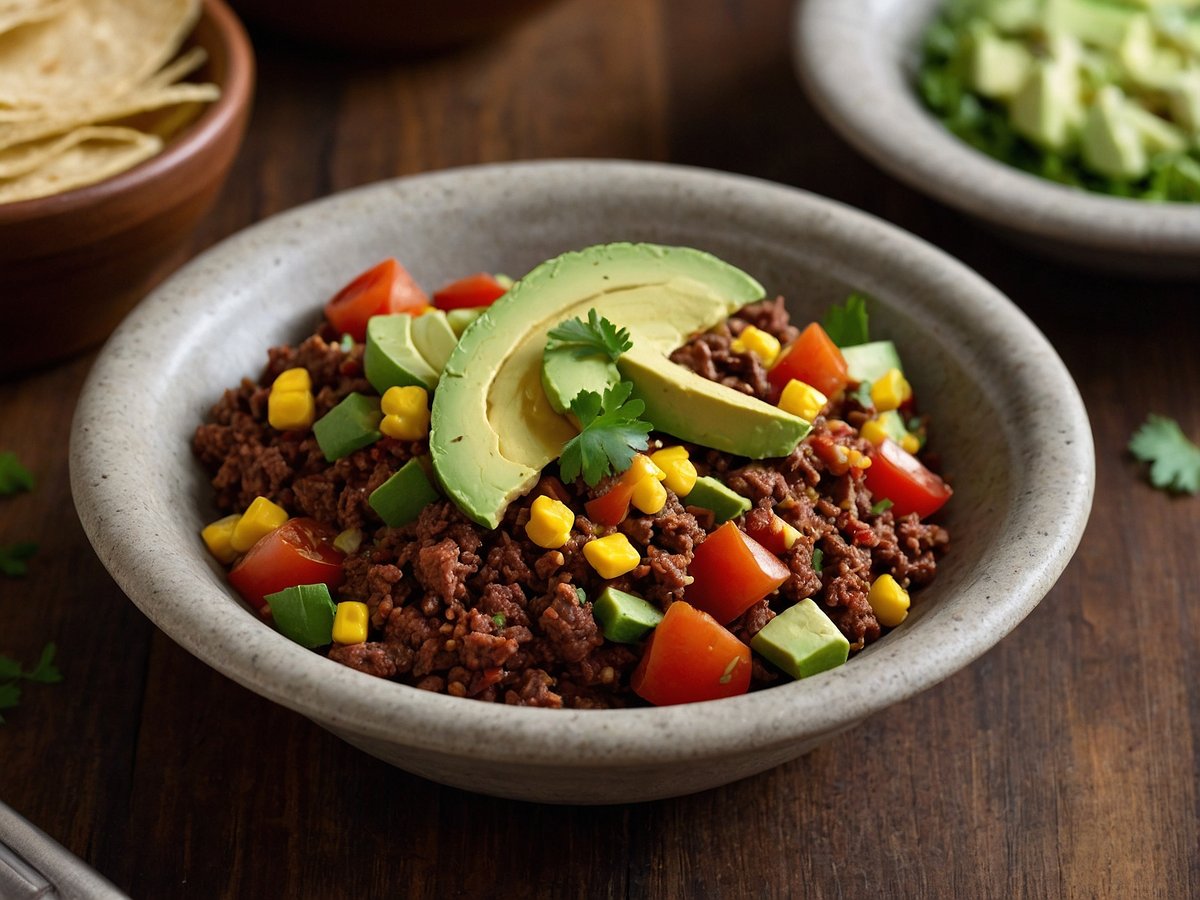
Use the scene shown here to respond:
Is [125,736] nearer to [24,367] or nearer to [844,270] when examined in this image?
[24,367]

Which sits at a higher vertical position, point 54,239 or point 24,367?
point 54,239

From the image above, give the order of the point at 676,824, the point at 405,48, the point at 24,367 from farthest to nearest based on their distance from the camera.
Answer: the point at 405,48 → the point at 24,367 → the point at 676,824

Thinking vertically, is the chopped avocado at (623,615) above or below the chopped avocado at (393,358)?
below

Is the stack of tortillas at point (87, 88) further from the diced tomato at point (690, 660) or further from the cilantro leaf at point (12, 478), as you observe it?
the diced tomato at point (690, 660)

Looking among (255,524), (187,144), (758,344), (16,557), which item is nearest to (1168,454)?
(758,344)

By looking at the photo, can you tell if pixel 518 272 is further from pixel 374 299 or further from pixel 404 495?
pixel 404 495

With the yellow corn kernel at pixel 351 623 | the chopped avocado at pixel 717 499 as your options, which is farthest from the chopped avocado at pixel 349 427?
the chopped avocado at pixel 717 499

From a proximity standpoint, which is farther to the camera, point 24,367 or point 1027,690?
point 24,367

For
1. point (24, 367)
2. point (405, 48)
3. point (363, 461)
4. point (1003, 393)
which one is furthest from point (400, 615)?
point (405, 48)
